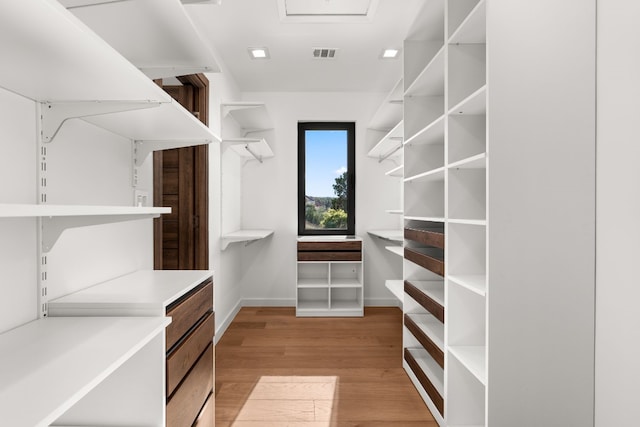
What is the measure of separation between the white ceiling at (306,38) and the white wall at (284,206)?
0.94ft

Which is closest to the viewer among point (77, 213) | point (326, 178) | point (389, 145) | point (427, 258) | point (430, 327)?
point (77, 213)

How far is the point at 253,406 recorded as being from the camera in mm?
2113

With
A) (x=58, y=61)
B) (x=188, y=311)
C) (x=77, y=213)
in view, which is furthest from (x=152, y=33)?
(x=188, y=311)

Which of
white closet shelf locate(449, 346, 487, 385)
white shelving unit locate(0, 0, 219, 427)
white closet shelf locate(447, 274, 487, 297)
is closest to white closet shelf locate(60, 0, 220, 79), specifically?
white shelving unit locate(0, 0, 219, 427)

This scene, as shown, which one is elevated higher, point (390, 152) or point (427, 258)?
point (390, 152)

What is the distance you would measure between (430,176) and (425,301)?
2.39 ft

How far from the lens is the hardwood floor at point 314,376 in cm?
203

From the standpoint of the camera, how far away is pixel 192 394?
1.43m

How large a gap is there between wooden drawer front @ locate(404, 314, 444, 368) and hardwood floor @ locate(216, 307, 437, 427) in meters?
0.33

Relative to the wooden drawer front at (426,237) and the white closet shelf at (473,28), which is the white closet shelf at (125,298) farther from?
the white closet shelf at (473,28)

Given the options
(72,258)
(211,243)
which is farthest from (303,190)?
(72,258)

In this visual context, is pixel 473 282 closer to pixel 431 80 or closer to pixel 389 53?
pixel 431 80

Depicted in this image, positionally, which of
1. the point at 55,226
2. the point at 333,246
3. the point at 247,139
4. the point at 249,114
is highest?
the point at 249,114
